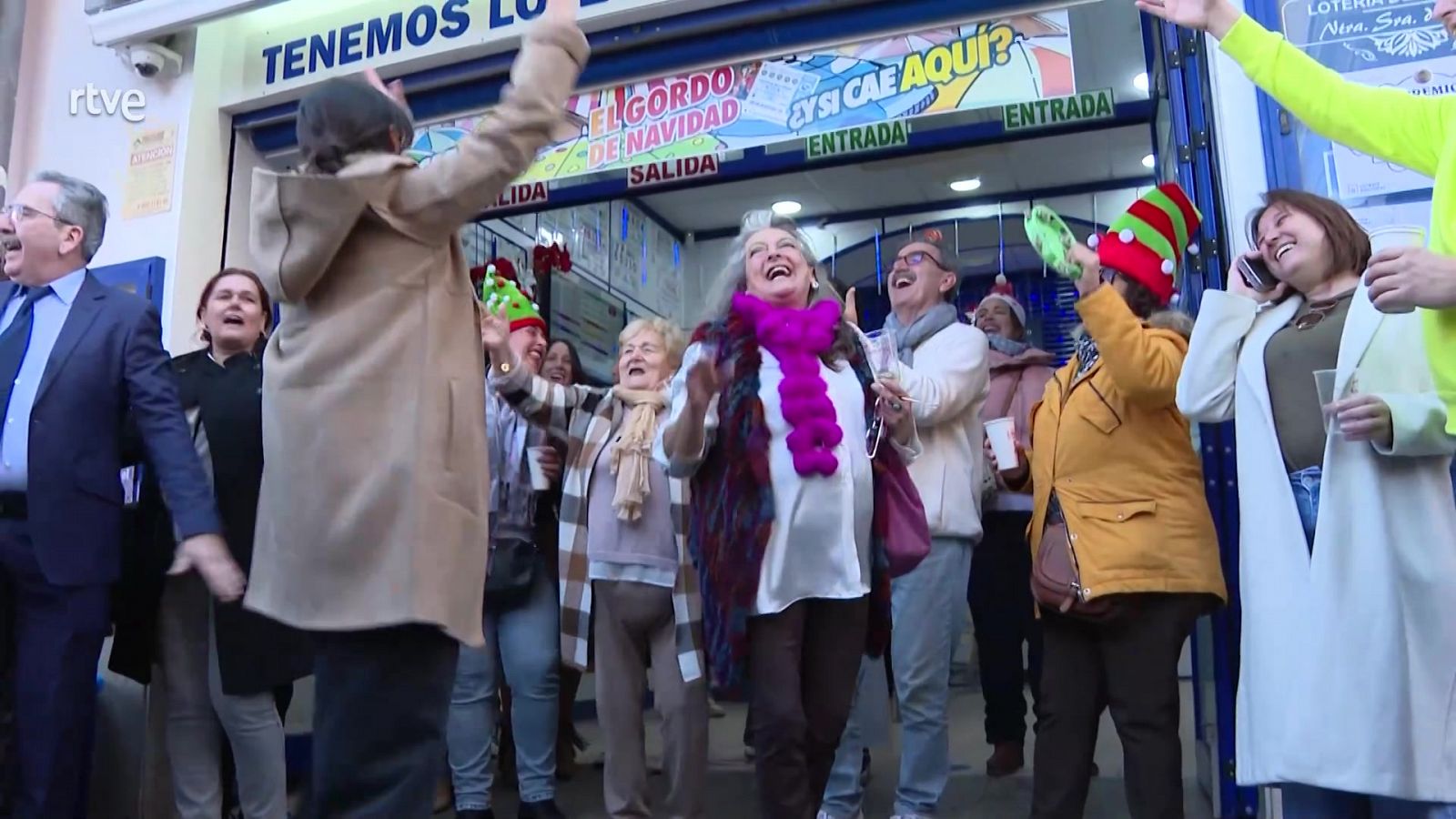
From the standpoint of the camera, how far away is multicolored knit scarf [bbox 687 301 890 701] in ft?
7.73

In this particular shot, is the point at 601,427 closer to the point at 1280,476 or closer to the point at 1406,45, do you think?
the point at 1280,476

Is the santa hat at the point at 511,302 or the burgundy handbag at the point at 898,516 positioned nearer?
the burgundy handbag at the point at 898,516

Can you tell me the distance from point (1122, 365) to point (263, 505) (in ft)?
5.64

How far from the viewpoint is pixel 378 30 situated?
174 inches

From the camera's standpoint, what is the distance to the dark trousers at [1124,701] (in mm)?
2344

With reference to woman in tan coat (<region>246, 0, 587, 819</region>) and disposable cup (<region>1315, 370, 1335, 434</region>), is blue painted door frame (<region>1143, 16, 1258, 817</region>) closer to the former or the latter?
disposable cup (<region>1315, 370, 1335, 434</region>)

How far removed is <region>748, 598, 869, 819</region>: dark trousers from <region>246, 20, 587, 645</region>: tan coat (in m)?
0.86

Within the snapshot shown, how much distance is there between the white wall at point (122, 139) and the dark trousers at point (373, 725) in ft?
11.5

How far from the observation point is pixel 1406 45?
2.66 metres

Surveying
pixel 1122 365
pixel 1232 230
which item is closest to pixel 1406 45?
pixel 1232 230

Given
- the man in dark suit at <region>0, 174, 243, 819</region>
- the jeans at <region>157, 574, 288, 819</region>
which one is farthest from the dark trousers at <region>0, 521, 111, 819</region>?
the jeans at <region>157, 574, 288, 819</region>

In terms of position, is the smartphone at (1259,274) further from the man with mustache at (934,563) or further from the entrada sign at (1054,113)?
the entrada sign at (1054,113)

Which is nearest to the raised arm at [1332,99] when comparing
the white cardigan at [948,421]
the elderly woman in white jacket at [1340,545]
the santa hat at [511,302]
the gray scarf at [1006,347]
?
the elderly woman in white jacket at [1340,545]

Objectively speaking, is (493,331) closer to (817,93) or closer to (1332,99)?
(1332,99)
